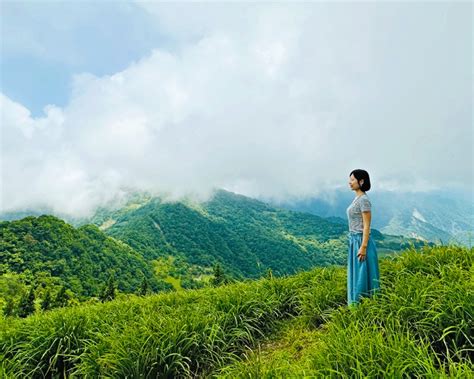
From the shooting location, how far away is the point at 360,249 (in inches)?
206

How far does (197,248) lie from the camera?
6073 inches

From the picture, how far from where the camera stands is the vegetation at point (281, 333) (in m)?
3.29

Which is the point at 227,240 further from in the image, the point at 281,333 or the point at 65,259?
the point at 281,333

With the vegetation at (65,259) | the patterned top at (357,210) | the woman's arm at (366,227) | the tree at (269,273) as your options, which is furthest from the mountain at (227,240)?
the woman's arm at (366,227)

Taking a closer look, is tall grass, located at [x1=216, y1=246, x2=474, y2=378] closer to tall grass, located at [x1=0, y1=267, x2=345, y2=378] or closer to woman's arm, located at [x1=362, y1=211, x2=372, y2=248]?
tall grass, located at [x1=0, y1=267, x2=345, y2=378]

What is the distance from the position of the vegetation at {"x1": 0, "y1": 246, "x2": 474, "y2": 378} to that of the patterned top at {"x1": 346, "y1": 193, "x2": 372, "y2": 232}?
3.30 ft

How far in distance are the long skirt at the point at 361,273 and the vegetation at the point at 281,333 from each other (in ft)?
0.94

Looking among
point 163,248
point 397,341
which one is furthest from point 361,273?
point 163,248

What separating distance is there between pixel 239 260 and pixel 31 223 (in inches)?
3074

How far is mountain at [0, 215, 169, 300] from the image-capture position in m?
81.9

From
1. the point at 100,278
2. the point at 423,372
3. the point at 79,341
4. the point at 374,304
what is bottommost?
the point at 100,278

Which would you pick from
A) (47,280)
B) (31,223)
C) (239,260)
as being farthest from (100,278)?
(239,260)

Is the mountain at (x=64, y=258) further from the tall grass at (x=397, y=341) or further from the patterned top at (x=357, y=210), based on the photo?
the tall grass at (x=397, y=341)

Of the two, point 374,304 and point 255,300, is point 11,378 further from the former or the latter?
point 374,304
